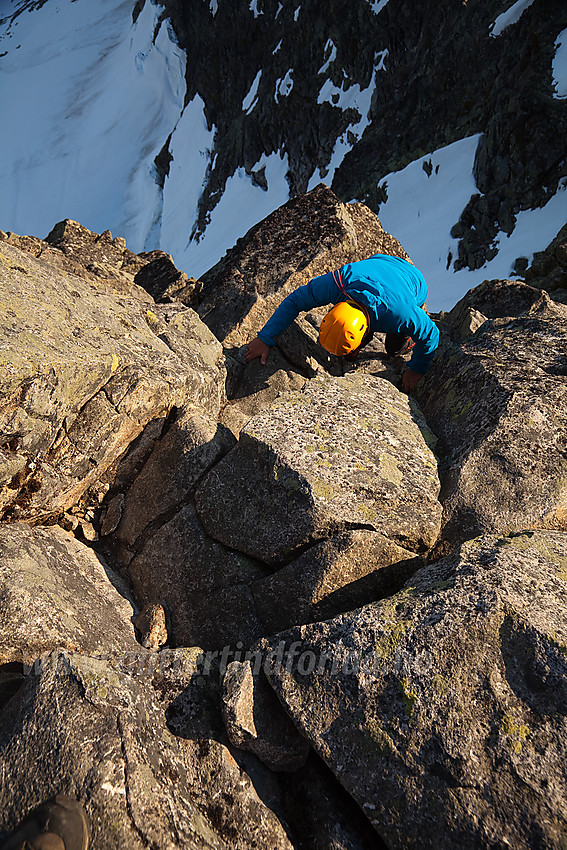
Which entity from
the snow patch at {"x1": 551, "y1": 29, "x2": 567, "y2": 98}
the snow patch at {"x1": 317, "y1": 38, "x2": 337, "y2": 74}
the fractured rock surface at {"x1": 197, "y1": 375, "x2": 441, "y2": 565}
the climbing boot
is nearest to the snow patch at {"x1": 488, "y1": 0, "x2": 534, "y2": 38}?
the snow patch at {"x1": 551, "y1": 29, "x2": 567, "y2": 98}

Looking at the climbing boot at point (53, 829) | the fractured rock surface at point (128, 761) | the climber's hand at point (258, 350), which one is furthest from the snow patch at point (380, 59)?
the climbing boot at point (53, 829)

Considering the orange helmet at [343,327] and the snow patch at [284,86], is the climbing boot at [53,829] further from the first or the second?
the snow patch at [284,86]

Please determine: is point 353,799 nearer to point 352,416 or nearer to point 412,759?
point 412,759

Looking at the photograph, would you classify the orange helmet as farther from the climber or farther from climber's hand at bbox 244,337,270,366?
climber's hand at bbox 244,337,270,366

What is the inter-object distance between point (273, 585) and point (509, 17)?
88.3 metres

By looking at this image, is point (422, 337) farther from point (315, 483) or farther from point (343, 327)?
point (315, 483)

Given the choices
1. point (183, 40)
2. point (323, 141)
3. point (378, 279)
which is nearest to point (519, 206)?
point (323, 141)

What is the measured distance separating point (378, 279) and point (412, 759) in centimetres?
602

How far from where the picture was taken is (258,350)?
8.68m

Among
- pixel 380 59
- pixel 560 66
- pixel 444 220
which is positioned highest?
pixel 380 59

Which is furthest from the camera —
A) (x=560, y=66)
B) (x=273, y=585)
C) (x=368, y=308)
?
(x=560, y=66)

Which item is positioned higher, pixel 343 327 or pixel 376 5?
pixel 376 5

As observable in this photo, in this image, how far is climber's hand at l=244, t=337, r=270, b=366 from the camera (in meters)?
8.62

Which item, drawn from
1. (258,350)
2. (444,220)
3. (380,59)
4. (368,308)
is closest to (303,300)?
(368,308)
